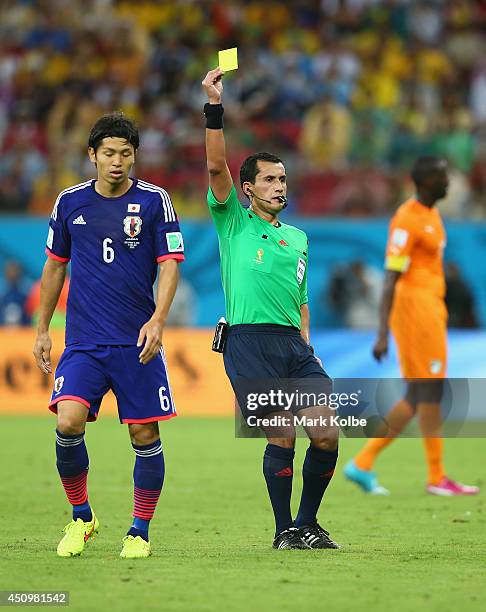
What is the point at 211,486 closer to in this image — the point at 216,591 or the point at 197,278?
the point at 216,591

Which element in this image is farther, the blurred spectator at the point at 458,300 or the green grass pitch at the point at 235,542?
the blurred spectator at the point at 458,300

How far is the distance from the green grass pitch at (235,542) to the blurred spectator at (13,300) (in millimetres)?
5987

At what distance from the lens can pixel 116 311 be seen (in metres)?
7.24

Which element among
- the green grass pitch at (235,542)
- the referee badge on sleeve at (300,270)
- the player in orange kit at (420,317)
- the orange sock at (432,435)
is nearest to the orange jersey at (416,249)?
the player in orange kit at (420,317)

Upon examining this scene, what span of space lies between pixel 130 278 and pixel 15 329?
11.9 meters

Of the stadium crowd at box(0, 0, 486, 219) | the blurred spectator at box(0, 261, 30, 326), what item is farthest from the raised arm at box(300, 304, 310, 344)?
the blurred spectator at box(0, 261, 30, 326)

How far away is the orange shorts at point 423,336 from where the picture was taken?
1102 centimetres

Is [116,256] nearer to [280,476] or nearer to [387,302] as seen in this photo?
[280,476]

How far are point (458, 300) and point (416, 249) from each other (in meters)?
8.56

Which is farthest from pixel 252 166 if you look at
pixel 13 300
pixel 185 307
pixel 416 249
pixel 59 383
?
pixel 13 300

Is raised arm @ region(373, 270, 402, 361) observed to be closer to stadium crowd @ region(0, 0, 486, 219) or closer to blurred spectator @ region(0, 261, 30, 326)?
stadium crowd @ region(0, 0, 486, 219)

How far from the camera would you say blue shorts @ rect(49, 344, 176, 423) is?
23.4ft
